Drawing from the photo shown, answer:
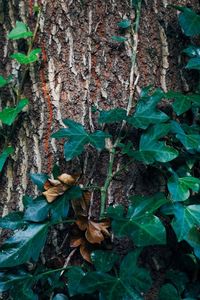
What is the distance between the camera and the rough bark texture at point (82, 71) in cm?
123

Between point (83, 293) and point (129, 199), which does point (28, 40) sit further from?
point (83, 293)

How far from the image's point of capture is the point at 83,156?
3.95ft

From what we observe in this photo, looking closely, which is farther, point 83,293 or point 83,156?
point 83,156

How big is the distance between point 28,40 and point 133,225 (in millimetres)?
700

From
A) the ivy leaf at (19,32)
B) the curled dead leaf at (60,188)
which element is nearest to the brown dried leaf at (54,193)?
the curled dead leaf at (60,188)

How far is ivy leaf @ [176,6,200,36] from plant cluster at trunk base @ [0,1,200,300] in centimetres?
10

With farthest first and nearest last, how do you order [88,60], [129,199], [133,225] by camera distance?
[88,60] < [129,199] < [133,225]

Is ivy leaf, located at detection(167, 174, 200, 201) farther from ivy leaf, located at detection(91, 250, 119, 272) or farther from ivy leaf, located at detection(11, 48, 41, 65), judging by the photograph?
ivy leaf, located at detection(11, 48, 41, 65)

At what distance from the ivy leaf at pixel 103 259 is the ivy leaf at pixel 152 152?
0.26 metres

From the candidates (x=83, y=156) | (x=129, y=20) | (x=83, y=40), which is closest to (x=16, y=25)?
(x=83, y=40)

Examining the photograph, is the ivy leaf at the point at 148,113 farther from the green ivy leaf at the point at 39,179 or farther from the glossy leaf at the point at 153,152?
the green ivy leaf at the point at 39,179

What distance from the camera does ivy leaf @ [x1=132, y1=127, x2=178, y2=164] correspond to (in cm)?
107

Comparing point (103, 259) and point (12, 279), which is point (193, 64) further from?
point (12, 279)

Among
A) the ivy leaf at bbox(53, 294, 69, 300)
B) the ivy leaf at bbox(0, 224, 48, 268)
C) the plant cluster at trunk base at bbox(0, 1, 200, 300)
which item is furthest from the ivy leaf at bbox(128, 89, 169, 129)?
the ivy leaf at bbox(53, 294, 69, 300)
